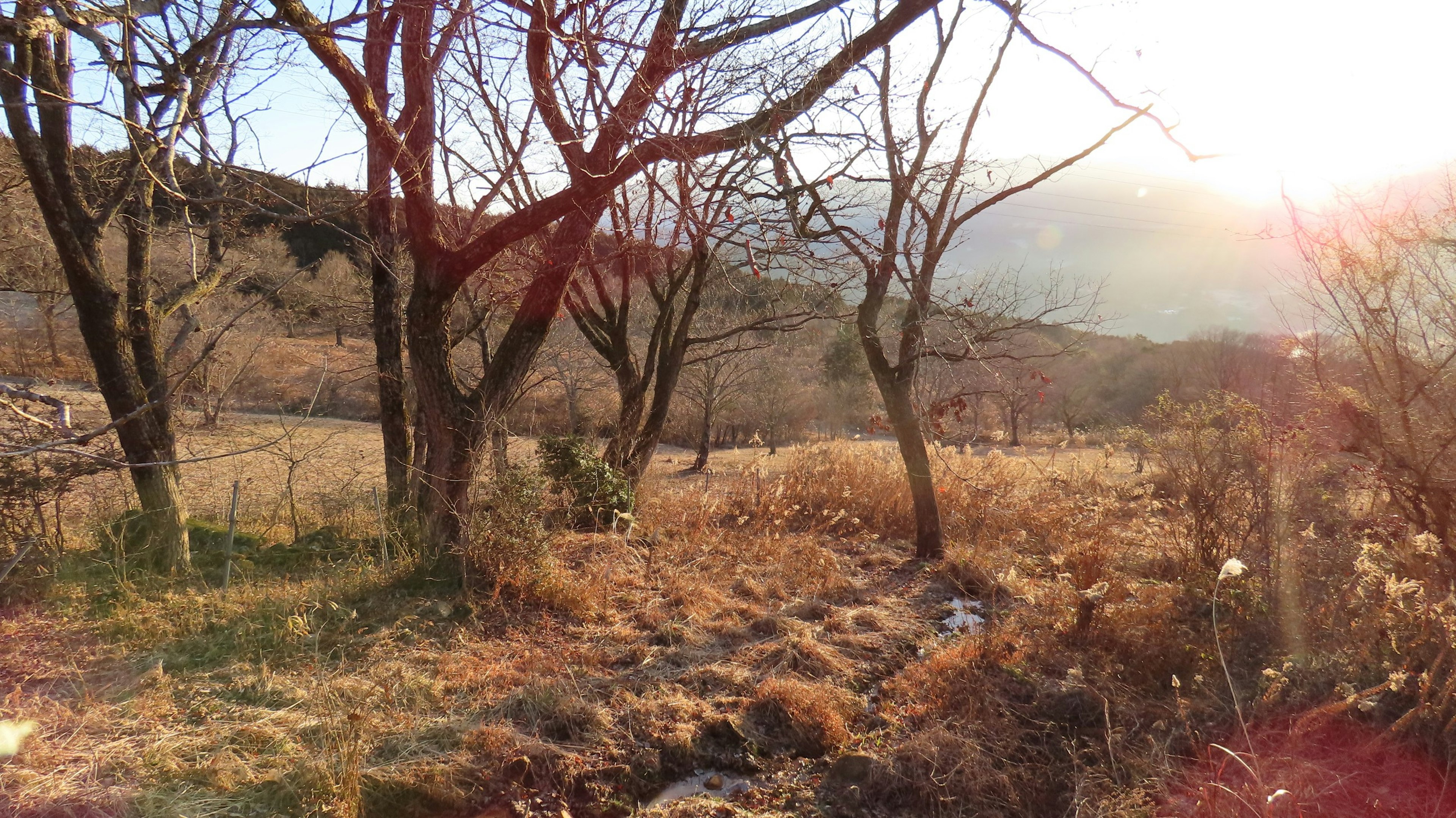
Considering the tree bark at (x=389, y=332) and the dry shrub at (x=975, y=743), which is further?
the tree bark at (x=389, y=332)

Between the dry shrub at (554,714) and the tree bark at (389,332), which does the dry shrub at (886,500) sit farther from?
the dry shrub at (554,714)

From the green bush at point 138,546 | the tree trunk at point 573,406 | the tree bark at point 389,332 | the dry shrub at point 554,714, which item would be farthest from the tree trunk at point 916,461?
the tree trunk at point 573,406

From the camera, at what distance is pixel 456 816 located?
317 cm

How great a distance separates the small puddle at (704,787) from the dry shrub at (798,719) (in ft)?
1.00

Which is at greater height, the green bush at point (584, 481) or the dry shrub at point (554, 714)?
the green bush at point (584, 481)

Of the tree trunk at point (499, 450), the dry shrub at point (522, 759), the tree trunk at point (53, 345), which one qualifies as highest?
the tree trunk at point (53, 345)

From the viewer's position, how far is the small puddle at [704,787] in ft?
11.8

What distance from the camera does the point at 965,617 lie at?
604 cm

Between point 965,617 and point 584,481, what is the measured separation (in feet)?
12.1

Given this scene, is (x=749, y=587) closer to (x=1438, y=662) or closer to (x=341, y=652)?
(x=341, y=652)

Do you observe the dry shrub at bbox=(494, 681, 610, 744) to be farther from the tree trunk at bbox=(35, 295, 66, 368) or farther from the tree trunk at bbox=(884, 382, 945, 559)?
the tree trunk at bbox=(35, 295, 66, 368)

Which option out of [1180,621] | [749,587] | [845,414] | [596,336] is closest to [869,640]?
[749,587]

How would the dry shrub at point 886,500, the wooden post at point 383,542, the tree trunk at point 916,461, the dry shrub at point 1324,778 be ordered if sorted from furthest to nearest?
the dry shrub at point 886,500 → the tree trunk at point 916,461 → the wooden post at point 383,542 → the dry shrub at point 1324,778

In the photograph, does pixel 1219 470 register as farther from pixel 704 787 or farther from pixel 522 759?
pixel 522 759
